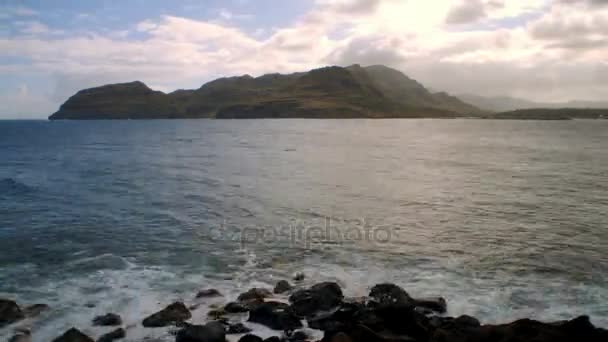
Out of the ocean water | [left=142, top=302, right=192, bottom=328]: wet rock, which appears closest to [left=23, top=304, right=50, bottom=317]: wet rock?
the ocean water

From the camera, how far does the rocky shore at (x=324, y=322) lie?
48.8 feet

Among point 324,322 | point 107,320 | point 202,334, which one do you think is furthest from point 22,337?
point 324,322

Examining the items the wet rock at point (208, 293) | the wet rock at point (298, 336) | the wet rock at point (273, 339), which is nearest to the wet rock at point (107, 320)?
the wet rock at point (208, 293)

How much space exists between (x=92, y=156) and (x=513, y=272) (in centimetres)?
8415

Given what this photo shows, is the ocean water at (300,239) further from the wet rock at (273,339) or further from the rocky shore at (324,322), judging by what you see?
the wet rock at (273,339)

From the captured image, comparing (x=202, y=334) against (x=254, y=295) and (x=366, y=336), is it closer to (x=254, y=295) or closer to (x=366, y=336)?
(x=254, y=295)

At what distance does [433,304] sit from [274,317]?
6912 mm

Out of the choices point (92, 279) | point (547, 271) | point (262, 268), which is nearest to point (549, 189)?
point (547, 271)

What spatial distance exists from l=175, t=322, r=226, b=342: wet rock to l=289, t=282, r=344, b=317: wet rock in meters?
3.77

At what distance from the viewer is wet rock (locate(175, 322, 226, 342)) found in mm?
16375

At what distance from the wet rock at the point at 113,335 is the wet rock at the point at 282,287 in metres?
7.04

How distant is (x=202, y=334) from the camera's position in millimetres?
16562

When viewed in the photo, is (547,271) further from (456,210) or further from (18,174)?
(18,174)

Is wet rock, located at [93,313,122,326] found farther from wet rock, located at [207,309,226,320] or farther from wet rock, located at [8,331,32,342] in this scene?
wet rock, located at [207,309,226,320]
